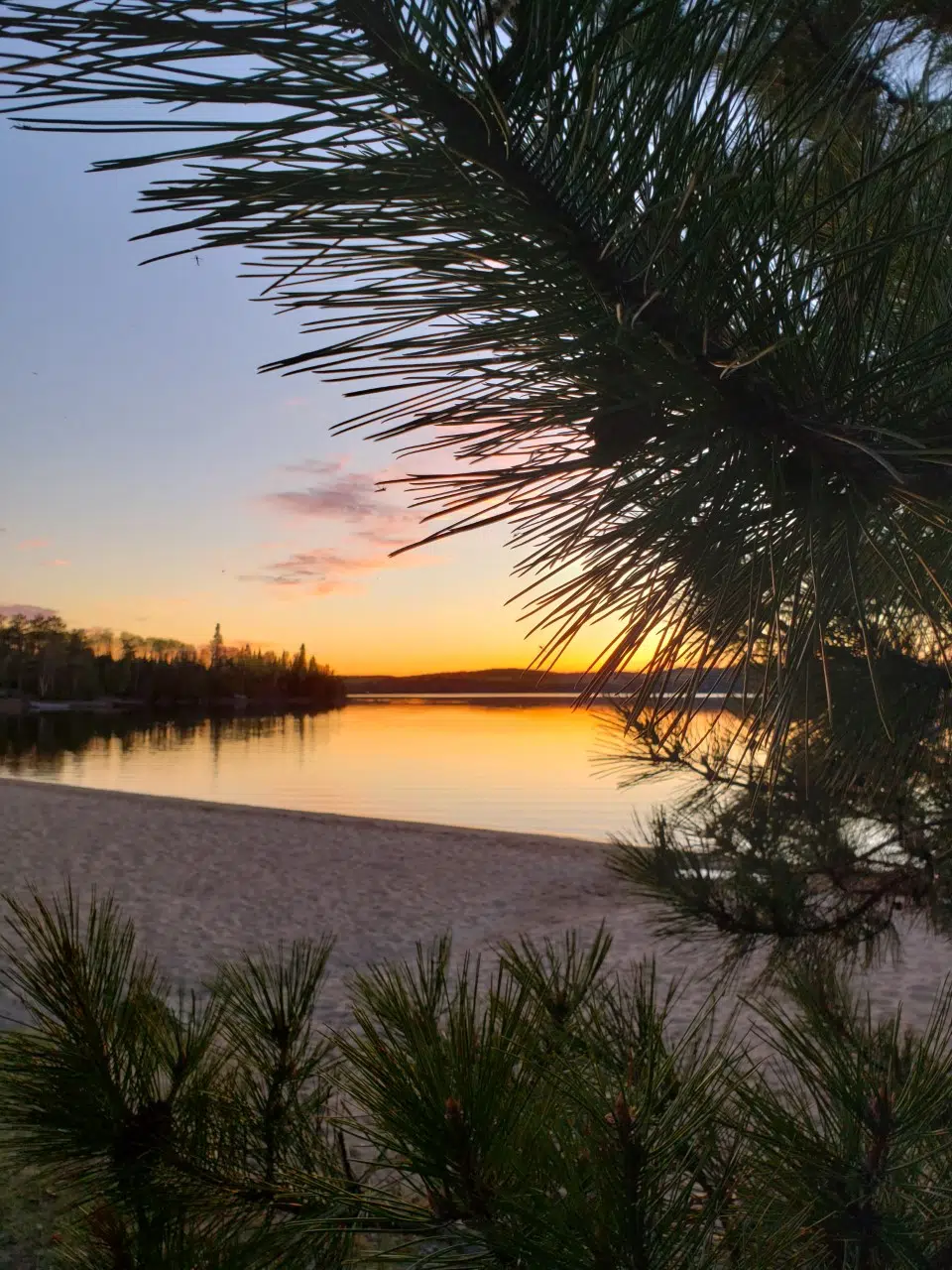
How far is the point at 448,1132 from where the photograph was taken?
65 centimetres

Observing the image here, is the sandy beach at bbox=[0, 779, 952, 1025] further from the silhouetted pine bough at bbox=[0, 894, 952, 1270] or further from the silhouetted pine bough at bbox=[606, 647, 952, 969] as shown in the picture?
the silhouetted pine bough at bbox=[0, 894, 952, 1270]

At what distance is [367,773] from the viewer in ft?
63.2

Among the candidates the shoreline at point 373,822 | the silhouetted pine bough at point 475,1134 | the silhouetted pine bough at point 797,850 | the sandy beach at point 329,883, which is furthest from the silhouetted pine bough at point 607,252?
the shoreline at point 373,822

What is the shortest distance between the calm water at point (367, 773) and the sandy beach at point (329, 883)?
1.29 metres

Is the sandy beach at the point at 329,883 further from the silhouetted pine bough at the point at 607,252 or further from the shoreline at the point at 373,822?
the silhouetted pine bough at the point at 607,252

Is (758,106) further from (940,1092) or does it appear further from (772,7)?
(940,1092)

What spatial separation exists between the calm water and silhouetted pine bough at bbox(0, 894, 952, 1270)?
22.0ft

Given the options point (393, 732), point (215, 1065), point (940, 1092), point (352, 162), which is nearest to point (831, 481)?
point (352, 162)

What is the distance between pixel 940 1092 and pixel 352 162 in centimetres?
81

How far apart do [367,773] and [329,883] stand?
484 inches

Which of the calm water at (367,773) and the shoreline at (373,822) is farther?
the calm water at (367,773)

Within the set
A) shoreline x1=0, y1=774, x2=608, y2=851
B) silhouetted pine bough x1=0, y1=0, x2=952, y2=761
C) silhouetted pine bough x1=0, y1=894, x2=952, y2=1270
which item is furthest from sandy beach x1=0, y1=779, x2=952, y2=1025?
silhouetted pine bough x1=0, y1=0, x2=952, y2=761

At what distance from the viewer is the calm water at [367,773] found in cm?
1389

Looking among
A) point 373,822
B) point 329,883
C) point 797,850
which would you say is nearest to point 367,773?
point 373,822
